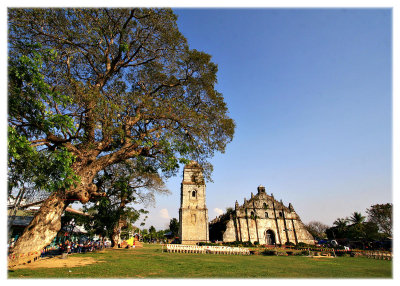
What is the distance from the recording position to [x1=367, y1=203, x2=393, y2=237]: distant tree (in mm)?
32188

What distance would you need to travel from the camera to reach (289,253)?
21.1 meters

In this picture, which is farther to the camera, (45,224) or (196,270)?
(196,270)

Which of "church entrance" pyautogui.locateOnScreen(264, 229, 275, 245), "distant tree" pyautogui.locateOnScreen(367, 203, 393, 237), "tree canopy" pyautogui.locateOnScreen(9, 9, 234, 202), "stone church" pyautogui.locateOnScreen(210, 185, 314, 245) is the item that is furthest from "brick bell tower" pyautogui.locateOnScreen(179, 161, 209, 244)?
"distant tree" pyautogui.locateOnScreen(367, 203, 393, 237)

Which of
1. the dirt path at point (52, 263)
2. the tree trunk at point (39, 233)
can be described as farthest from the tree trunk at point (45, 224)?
the dirt path at point (52, 263)

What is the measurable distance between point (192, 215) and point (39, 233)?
26.4 m

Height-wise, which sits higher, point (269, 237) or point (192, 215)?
point (192, 215)

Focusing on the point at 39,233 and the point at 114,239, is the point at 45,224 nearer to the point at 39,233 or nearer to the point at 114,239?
the point at 39,233

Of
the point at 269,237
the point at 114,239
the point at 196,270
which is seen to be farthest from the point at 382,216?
the point at 114,239

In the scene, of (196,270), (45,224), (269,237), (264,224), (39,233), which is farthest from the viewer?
(264,224)

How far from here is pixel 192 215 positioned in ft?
108

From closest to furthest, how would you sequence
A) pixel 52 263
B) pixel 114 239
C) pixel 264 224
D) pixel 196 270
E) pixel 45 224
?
pixel 45 224 → pixel 196 270 → pixel 52 263 → pixel 114 239 → pixel 264 224

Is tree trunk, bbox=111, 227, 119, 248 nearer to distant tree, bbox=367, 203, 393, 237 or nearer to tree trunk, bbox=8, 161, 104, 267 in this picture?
tree trunk, bbox=8, 161, 104, 267

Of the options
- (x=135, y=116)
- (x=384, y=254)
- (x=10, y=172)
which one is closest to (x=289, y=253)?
(x=384, y=254)

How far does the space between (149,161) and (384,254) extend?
876 inches
